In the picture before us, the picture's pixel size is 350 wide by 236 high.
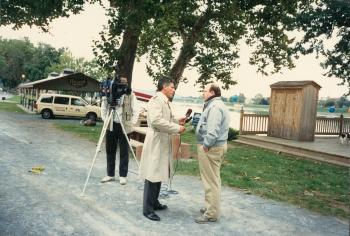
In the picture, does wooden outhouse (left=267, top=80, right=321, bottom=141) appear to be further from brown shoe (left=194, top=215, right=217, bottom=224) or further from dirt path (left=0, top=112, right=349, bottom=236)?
brown shoe (left=194, top=215, right=217, bottom=224)

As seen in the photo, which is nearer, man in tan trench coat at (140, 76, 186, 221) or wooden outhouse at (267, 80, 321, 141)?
man in tan trench coat at (140, 76, 186, 221)

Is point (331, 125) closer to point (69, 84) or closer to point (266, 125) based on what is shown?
point (266, 125)

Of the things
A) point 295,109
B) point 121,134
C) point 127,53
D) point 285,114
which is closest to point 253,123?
point 285,114

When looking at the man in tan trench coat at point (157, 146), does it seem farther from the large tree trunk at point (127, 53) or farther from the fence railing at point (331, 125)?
the fence railing at point (331, 125)

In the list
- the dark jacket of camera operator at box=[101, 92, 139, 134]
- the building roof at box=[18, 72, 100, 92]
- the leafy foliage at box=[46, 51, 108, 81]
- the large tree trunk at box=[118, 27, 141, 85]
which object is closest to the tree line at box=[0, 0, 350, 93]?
the large tree trunk at box=[118, 27, 141, 85]

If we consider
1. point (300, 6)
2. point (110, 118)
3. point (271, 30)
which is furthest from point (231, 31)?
point (110, 118)

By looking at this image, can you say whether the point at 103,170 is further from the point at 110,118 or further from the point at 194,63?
the point at 194,63

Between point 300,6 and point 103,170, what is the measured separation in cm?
1457

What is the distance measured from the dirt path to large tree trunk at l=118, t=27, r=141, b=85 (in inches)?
292

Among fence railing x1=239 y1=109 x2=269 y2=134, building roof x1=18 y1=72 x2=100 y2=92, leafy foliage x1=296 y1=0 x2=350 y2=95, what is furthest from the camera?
building roof x1=18 y1=72 x2=100 y2=92

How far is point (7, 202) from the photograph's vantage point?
588 cm

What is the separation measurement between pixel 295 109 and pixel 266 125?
10.8 feet

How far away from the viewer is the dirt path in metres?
5.03

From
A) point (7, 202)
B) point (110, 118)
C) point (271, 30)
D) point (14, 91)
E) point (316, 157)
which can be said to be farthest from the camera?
point (14, 91)
